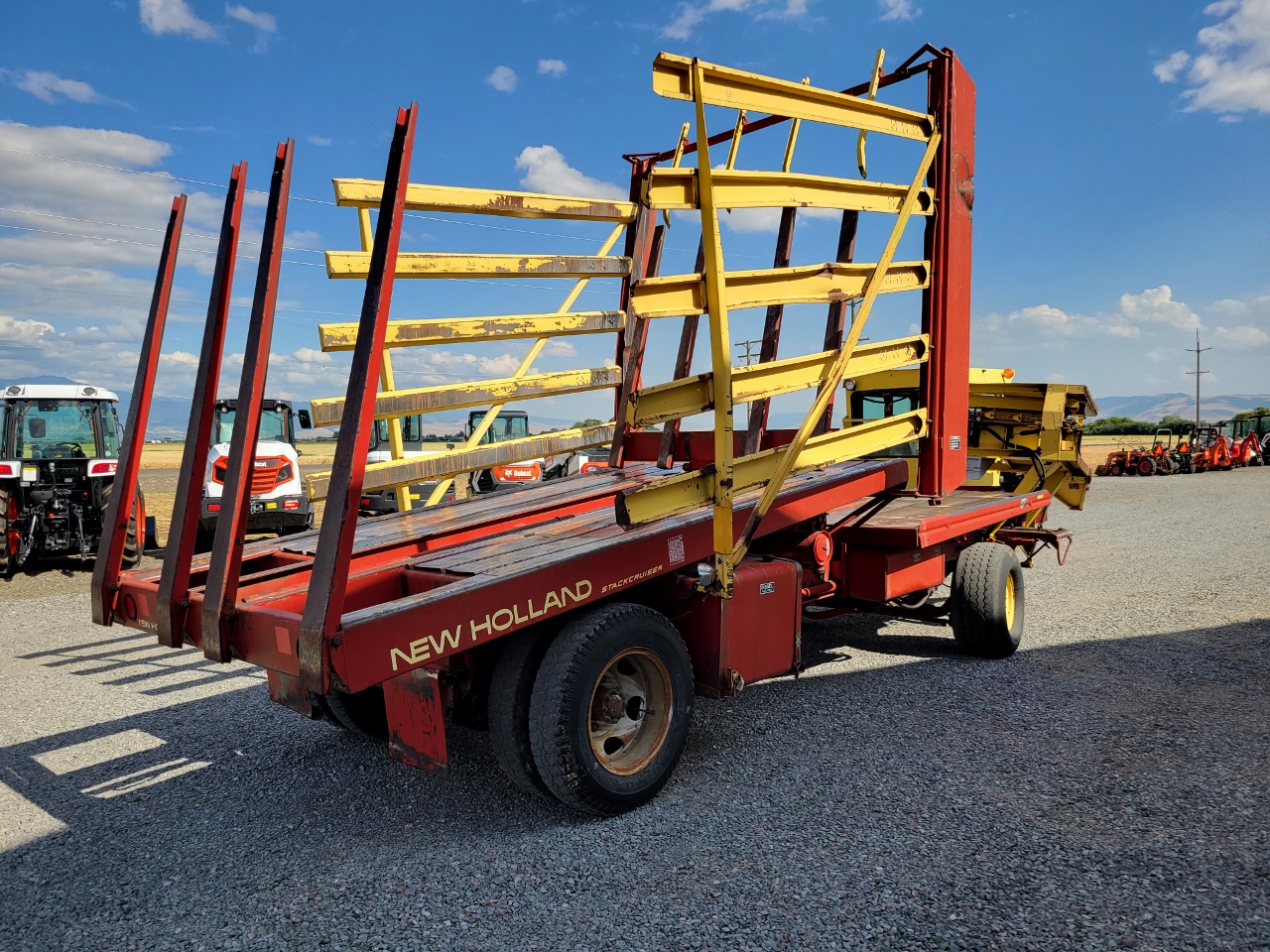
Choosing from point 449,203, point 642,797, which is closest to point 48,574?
point 449,203

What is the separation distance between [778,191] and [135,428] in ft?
10.5

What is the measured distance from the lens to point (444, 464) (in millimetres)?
4785

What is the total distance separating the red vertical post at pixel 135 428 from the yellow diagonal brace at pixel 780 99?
7.54 feet

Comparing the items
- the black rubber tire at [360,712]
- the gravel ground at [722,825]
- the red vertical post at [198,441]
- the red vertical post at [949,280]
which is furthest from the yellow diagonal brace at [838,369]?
the red vertical post at [198,441]

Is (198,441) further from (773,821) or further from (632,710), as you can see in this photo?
(773,821)

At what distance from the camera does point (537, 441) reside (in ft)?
17.9

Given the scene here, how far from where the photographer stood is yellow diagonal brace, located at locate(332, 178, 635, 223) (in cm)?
443

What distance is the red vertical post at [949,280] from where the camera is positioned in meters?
5.00

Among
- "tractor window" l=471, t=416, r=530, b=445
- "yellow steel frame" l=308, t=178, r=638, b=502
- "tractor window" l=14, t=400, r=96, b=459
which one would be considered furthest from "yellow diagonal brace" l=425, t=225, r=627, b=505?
"tractor window" l=471, t=416, r=530, b=445

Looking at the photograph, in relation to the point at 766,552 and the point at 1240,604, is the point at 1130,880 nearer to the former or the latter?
the point at 766,552

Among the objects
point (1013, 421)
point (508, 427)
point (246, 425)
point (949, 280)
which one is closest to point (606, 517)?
point (246, 425)

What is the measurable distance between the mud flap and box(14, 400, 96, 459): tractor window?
33.9 feet

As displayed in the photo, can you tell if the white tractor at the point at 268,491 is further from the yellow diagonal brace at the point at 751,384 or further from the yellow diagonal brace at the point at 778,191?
the yellow diagonal brace at the point at 778,191

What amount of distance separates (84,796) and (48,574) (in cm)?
870
